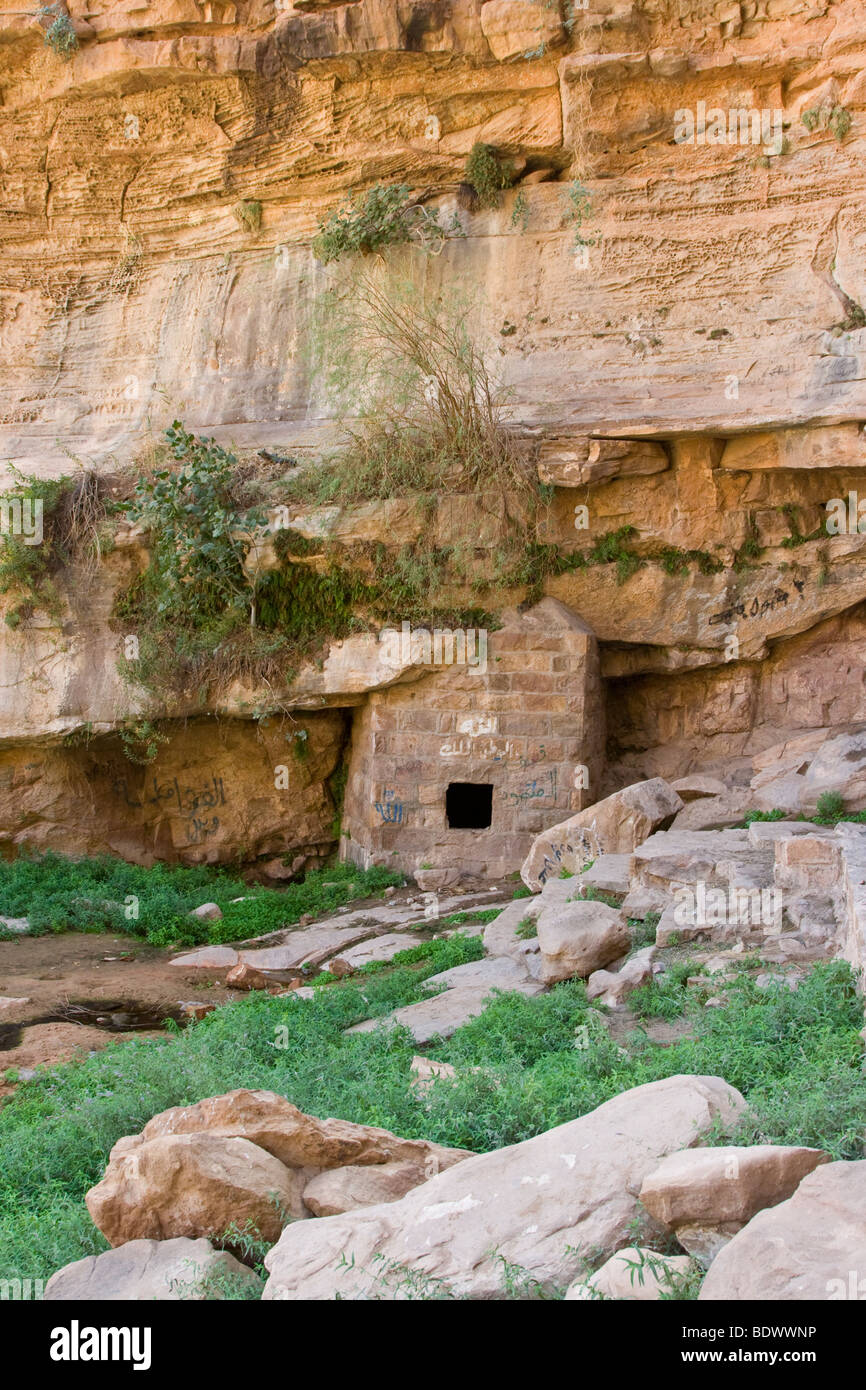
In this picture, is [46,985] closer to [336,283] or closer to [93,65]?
[336,283]

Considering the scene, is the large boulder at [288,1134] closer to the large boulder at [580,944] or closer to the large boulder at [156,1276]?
the large boulder at [156,1276]

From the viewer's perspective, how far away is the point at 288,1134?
12.3 ft

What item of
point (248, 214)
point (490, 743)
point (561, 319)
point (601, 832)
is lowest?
point (601, 832)

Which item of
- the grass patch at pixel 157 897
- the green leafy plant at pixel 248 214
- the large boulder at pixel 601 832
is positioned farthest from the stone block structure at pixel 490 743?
the green leafy plant at pixel 248 214

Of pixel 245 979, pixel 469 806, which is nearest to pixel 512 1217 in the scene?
pixel 245 979

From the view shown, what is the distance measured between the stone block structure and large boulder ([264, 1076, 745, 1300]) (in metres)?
6.54

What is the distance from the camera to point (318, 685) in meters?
10.6

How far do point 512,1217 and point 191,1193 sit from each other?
104cm

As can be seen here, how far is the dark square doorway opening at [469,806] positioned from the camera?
11232 millimetres

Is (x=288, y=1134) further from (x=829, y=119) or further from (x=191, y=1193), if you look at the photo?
(x=829, y=119)

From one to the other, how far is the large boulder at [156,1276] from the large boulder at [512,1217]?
6.6 inches

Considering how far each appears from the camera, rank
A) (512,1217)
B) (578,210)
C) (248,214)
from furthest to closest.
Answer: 1. (248,214)
2. (578,210)
3. (512,1217)

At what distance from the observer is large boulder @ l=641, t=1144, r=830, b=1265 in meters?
2.84

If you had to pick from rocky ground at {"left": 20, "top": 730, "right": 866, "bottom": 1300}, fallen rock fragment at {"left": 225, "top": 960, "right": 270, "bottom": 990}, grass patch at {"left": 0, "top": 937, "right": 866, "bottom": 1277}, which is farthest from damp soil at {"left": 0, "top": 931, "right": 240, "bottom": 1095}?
rocky ground at {"left": 20, "top": 730, "right": 866, "bottom": 1300}
